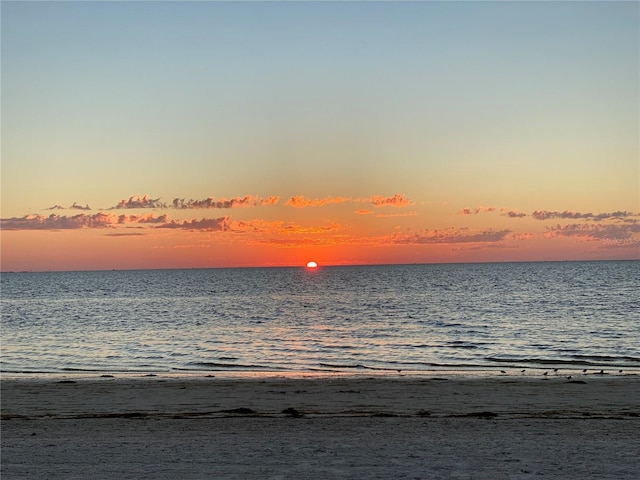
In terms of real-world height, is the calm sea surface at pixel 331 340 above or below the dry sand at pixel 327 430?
below

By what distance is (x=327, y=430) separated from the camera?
12734 millimetres

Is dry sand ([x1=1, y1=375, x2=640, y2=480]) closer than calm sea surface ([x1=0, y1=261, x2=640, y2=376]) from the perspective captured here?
Yes

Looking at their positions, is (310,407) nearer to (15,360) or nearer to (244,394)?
(244,394)

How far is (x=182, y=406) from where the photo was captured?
1641 centimetres

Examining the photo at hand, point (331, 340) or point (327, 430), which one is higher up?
point (327, 430)

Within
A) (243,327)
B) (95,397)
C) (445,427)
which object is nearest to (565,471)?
(445,427)

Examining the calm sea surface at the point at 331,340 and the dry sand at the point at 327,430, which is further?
the calm sea surface at the point at 331,340

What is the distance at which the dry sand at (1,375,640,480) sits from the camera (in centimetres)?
990

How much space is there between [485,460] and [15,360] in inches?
1052

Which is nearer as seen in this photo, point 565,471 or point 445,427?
point 565,471

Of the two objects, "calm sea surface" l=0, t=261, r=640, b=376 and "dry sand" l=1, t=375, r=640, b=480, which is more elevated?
"dry sand" l=1, t=375, r=640, b=480

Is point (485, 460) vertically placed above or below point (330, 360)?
above

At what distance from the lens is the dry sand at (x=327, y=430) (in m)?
9.90

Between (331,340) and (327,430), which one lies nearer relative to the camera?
(327,430)
